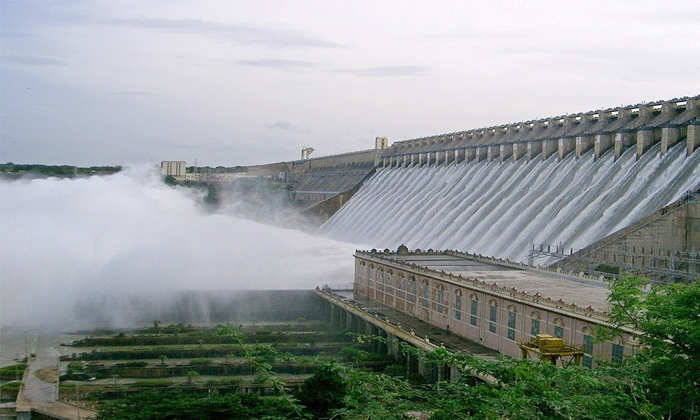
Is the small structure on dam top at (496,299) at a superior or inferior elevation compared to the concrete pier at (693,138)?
inferior

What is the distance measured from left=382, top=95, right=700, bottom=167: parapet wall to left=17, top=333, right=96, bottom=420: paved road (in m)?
26.6

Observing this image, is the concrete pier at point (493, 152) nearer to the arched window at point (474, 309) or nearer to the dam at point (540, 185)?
the dam at point (540, 185)

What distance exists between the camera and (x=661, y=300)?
1295cm

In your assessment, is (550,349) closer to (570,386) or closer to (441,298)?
(570,386)

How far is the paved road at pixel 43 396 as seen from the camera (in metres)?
23.4

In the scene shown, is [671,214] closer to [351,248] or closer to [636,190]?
[636,190]

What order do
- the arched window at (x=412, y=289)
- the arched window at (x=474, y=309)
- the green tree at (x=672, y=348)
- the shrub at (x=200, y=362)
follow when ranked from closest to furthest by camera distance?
the green tree at (x=672, y=348)
the arched window at (x=474, y=309)
the shrub at (x=200, y=362)
the arched window at (x=412, y=289)

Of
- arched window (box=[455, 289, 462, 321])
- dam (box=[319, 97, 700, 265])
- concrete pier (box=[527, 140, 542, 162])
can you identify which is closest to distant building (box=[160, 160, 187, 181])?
dam (box=[319, 97, 700, 265])

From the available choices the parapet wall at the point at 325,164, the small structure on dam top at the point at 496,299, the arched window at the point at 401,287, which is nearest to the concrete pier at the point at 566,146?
the small structure on dam top at the point at 496,299

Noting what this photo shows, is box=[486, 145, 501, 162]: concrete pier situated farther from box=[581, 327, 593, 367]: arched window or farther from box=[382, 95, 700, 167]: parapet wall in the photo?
box=[581, 327, 593, 367]: arched window

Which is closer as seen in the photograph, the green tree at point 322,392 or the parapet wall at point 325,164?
the green tree at point 322,392

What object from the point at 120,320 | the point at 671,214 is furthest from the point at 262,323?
the point at 671,214

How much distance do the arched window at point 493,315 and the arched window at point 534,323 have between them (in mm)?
2125

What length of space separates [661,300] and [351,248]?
135 ft
